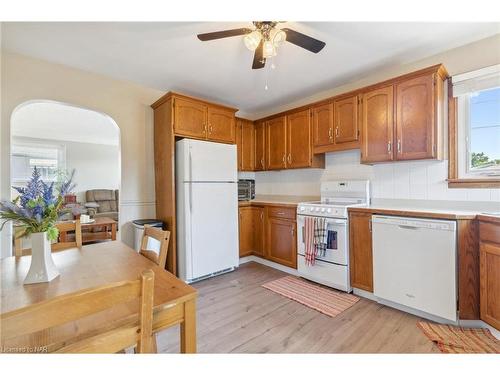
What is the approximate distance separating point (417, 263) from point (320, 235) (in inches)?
35.4

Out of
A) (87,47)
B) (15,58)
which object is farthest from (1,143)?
(87,47)

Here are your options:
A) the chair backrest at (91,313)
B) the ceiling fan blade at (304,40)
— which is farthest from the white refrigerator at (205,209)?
the chair backrest at (91,313)

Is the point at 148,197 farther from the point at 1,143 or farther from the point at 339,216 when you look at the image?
the point at 339,216

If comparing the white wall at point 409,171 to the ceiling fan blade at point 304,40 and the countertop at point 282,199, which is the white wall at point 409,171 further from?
the ceiling fan blade at point 304,40

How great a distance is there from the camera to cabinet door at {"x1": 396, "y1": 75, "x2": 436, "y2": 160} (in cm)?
220

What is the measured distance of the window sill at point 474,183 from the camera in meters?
2.06

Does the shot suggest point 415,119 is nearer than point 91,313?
No

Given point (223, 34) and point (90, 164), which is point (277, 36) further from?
point (90, 164)

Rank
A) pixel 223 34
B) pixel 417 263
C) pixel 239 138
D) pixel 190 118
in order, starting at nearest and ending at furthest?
1. pixel 223 34
2. pixel 417 263
3. pixel 190 118
4. pixel 239 138

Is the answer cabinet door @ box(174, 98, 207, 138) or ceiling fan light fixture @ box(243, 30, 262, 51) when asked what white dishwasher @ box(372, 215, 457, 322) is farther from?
cabinet door @ box(174, 98, 207, 138)

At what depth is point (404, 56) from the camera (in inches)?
96.4

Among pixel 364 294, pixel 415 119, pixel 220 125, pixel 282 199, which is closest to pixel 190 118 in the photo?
pixel 220 125

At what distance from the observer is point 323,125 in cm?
303

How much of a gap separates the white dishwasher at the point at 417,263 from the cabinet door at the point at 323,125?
116 cm
